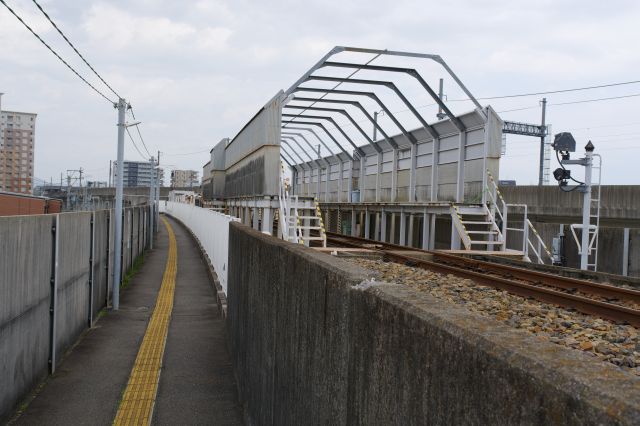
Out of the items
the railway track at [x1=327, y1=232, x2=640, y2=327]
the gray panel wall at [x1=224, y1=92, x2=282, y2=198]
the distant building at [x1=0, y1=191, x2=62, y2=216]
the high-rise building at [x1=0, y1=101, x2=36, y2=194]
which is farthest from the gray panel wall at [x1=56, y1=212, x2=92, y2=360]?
the high-rise building at [x1=0, y1=101, x2=36, y2=194]

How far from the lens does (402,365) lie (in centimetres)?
229

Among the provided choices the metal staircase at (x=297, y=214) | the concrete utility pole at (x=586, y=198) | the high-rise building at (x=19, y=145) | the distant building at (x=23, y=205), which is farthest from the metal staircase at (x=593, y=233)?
the high-rise building at (x=19, y=145)

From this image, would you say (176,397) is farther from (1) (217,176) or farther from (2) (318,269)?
(1) (217,176)

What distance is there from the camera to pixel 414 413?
2158 mm

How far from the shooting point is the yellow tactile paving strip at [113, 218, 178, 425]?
6770mm

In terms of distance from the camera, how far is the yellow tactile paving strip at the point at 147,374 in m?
6.77

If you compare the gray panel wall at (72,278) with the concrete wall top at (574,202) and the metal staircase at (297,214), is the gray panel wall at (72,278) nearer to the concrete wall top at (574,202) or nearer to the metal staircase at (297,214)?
the metal staircase at (297,214)

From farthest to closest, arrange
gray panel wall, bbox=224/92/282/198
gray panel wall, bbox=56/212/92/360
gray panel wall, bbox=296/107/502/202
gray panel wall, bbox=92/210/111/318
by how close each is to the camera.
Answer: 1. gray panel wall, bbox=224/92/282/198
2. gray panel wall, bbox=296/107/502/202
3. gray panel wall, bbox=92/210/111/318
4. gray panel wall, bbox=56/212/92/360

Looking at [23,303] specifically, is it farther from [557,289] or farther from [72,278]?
[557,289]

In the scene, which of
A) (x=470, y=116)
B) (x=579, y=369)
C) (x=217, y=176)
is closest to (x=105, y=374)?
(x=579, y=369)

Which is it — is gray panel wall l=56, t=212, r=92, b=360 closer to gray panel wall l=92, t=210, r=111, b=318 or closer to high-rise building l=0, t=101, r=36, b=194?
gray panel wall l=92, t=210, r=111, b=318

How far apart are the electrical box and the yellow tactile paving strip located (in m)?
10.8

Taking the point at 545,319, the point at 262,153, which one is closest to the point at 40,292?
the point at 545,319

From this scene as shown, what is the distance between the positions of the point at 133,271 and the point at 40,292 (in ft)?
42.6
